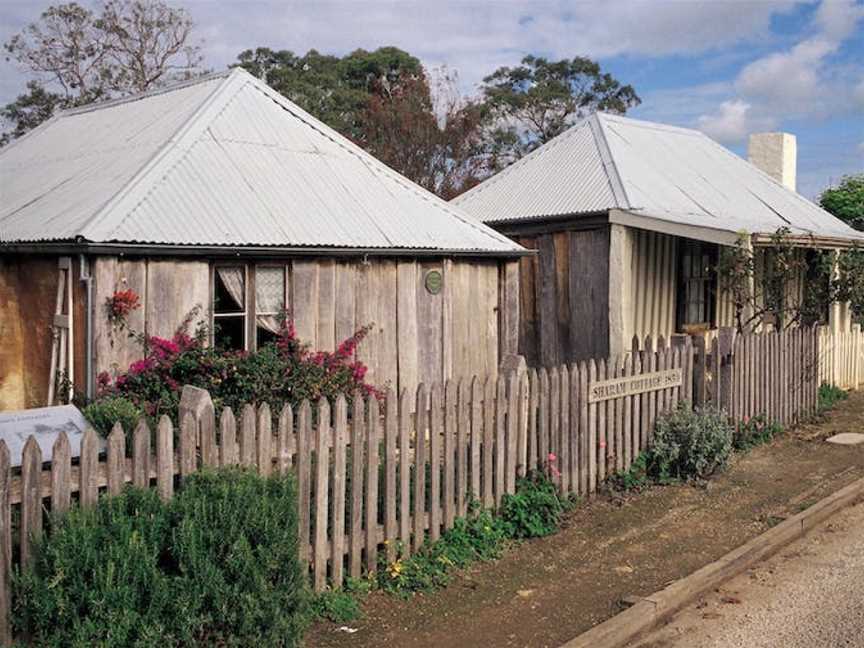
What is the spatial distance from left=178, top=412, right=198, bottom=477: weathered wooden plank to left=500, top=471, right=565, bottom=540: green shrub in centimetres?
293

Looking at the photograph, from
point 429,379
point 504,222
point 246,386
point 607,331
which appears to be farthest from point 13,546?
point 504,222

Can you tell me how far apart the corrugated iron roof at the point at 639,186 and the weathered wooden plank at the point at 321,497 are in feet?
25.7

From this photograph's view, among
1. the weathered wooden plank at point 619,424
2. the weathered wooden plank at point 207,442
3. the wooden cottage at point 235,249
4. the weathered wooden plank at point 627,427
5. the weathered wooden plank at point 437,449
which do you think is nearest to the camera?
the weathered wooden plank at point 207,442

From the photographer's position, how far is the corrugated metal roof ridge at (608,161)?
13.2 m

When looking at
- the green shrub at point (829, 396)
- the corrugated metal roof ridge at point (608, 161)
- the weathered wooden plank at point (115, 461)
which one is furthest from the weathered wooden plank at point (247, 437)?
the green shrub at point (829, 396)

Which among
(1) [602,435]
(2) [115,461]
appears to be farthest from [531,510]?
(2) [115,461]

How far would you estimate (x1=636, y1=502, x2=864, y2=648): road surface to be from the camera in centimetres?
534

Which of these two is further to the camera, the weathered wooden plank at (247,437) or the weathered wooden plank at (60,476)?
the weathered wooden plank at (247,437)

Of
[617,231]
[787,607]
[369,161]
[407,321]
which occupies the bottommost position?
[787,607]

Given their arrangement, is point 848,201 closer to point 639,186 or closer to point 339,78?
point 639,186

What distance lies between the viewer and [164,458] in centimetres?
484

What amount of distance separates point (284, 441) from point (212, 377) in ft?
11.0

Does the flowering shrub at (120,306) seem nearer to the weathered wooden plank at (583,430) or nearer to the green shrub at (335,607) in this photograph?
the green shrub at (335,607)

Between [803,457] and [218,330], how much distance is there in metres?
6.70
